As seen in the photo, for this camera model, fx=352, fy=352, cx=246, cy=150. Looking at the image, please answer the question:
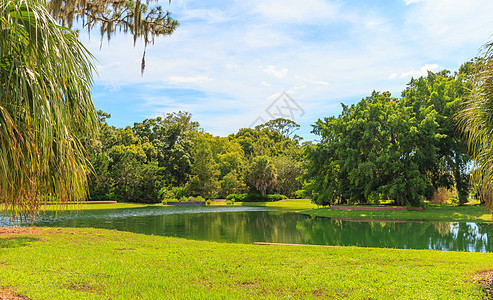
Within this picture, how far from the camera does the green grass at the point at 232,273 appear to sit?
19.6 ft

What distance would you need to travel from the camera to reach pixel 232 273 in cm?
733

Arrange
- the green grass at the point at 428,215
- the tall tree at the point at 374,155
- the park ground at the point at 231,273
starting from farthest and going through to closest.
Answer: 1. the tall tree at the point at 374,155
2. the green grass at the point at 428,215
3. the park ground at the point at 231,273

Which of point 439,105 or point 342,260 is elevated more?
point 439,105

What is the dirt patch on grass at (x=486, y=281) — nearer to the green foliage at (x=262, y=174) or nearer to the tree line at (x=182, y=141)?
the tree line at (x=182, y=141)

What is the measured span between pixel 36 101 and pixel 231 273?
5177mm

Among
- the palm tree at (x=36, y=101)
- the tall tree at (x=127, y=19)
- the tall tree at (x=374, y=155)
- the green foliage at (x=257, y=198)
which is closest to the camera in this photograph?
the palm tree at (x=36, y=101)

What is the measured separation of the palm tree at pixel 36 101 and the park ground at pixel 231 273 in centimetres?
68

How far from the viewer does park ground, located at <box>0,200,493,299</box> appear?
5.95 meters

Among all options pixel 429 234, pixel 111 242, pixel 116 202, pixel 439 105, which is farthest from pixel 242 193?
pixel 111 242

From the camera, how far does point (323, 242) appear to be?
15289 mm

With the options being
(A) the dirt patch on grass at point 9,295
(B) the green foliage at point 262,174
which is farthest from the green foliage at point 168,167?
(A) the dirt patch on grass at point 9,295

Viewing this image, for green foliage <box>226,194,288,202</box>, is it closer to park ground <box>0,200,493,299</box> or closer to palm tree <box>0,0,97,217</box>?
park ground <box>0,200,493,299</box>

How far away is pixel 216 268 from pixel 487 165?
560 cm

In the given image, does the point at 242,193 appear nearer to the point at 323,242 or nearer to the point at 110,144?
the point at 110,144
